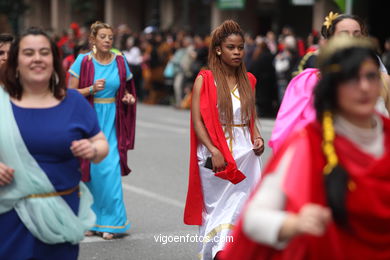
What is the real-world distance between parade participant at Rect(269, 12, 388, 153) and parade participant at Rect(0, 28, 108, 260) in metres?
1.04

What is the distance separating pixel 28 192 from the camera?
3.75 m

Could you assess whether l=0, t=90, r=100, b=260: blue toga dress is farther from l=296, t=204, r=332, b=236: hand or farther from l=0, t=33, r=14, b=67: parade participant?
l=0, t=33, r=14, b=67: parade participant

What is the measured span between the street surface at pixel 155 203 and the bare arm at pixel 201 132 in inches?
43.8

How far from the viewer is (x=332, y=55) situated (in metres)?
2.85

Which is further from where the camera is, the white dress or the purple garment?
the white dress

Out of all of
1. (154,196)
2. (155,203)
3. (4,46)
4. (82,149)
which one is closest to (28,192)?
(82,149)

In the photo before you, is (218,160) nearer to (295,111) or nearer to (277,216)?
(295,111)

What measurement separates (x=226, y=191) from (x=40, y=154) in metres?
2.51

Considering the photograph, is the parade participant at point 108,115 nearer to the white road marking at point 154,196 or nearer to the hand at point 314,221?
the white road marking at point 154,196

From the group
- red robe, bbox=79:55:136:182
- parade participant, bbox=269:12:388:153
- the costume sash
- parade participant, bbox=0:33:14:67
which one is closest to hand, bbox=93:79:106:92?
red robe, bbox=79:55:136:182

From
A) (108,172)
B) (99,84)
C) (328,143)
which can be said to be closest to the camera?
(328,143)

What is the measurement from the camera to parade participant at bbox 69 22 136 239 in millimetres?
7289

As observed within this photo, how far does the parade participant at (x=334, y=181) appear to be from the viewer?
2.77 m

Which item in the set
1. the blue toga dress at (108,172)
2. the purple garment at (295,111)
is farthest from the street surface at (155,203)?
the purple garment at (295,111)
